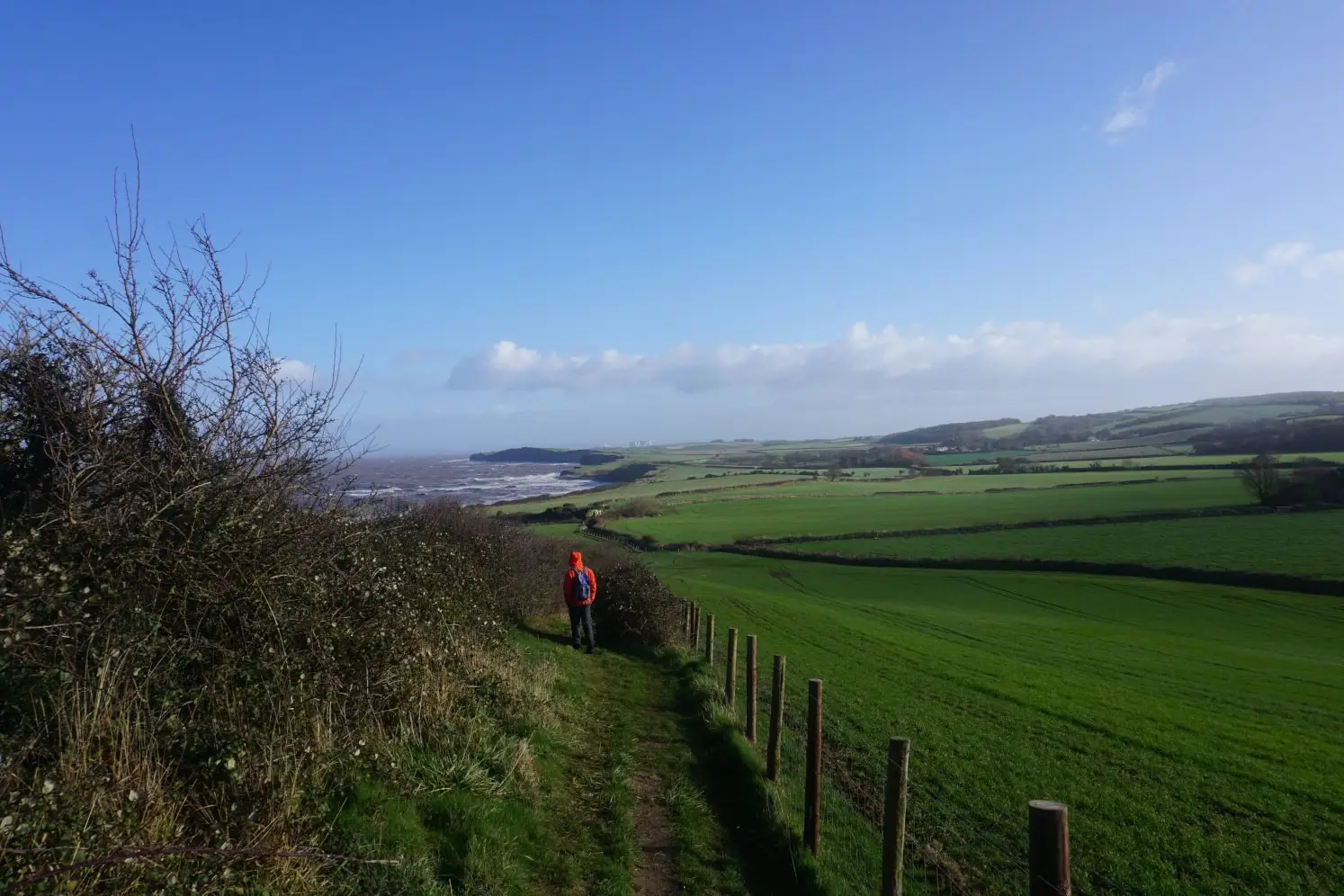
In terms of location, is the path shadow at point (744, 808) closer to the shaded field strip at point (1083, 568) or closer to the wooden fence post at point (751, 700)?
the wooden fence post at point (751, 700)

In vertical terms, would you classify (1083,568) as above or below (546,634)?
→ below

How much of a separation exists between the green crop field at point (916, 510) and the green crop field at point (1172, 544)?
6.20 meters

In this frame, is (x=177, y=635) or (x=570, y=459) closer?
(x=177, y=635)

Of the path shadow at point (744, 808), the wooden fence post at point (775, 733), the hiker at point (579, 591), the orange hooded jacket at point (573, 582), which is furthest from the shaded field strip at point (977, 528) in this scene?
the wooden fence post at point (775, 733)

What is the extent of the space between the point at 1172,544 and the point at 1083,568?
777 centimetres

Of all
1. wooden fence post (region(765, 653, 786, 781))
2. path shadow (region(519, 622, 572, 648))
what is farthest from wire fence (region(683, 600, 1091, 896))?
path shadow (region(519, 622, 572, 648))

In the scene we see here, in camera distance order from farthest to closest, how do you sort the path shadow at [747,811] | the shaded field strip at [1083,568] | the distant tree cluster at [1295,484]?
1. the distant tree cluster at [1295,484]
2. the shaded field strip at [1083,568]
3. the path shadow at [747,811]

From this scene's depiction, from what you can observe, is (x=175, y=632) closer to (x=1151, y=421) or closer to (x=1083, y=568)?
(x=1083, y=568)

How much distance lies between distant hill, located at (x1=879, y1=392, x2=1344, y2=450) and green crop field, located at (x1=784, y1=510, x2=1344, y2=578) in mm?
88240

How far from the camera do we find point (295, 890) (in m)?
4.33

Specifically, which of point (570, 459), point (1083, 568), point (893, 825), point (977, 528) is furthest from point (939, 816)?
point (570, 459)

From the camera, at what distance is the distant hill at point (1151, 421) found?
140m

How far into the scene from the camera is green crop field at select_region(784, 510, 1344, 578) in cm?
4284

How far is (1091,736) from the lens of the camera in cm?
1424
